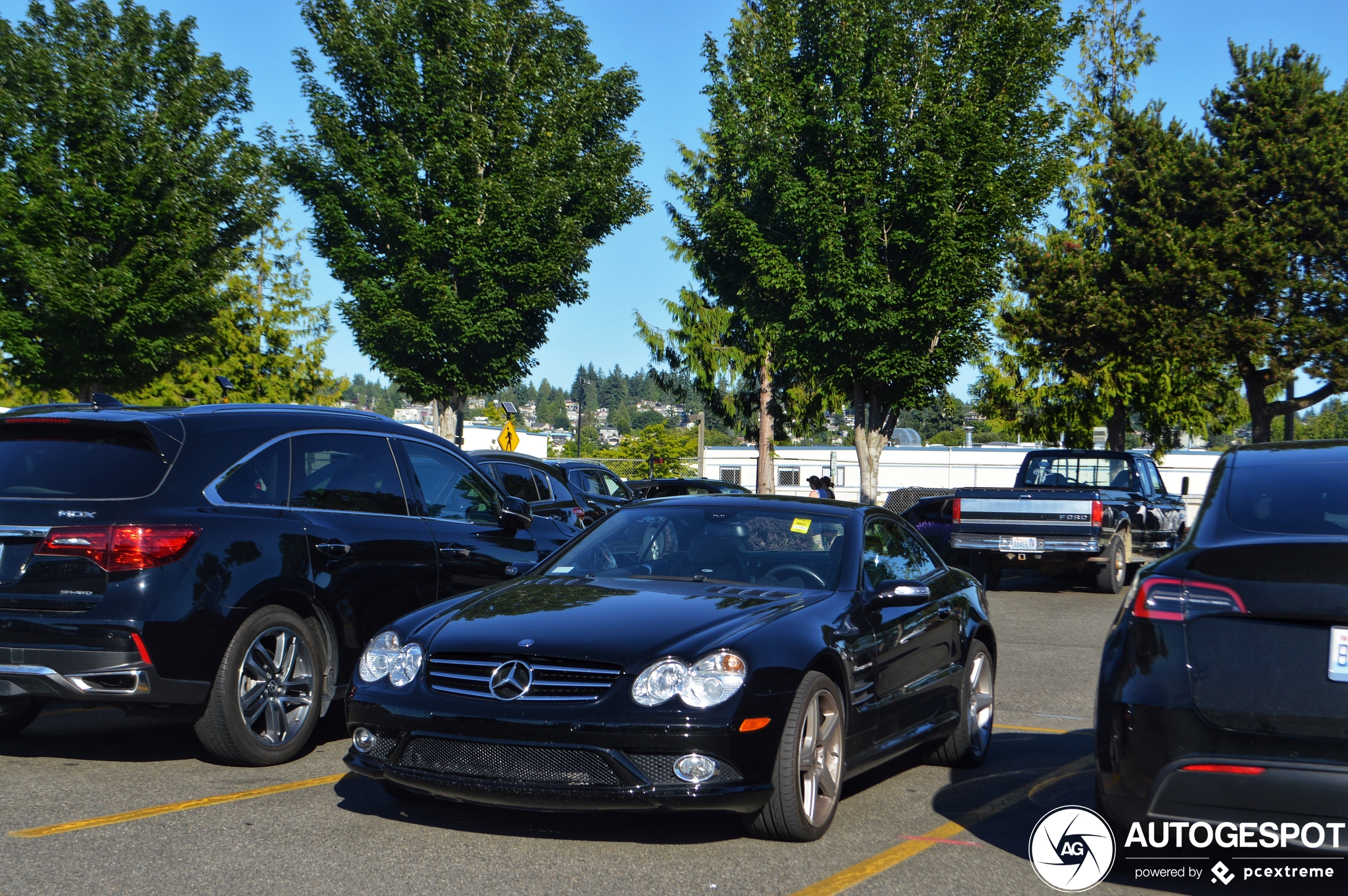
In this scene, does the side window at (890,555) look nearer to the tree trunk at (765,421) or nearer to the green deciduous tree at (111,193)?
the green deciduous tree at (111,193)

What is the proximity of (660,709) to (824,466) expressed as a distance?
2402 inches

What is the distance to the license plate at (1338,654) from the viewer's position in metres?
3.88

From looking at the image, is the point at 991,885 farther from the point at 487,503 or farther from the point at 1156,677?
the point at 487,503

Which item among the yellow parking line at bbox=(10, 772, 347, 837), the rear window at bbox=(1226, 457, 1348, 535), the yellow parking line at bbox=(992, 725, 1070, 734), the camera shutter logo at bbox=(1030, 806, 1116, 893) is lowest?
the yellow parking line at bbox=(992, 725, 1070, 734)

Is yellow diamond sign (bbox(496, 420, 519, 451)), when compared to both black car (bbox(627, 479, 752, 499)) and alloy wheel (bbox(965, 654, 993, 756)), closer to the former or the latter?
black car (bbox(627, 479, 752, 499))

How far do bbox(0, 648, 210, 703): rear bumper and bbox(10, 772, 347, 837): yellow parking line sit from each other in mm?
569

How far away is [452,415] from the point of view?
1179 inches

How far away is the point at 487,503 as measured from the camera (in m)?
8.37

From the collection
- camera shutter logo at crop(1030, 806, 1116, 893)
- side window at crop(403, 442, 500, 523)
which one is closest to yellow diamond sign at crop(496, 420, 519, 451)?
side window at crop(403, 442, 500, 523)

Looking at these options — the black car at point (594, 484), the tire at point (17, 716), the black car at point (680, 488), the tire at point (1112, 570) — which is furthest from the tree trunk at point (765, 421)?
the tire at point (17, 716)

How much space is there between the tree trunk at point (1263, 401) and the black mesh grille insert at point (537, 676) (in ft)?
94.3

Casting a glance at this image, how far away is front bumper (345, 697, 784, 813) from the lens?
456 centimetres

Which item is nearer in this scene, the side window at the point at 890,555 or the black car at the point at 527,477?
the side window at the point at 890,555

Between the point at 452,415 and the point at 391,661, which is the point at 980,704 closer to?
the point at 391,661
